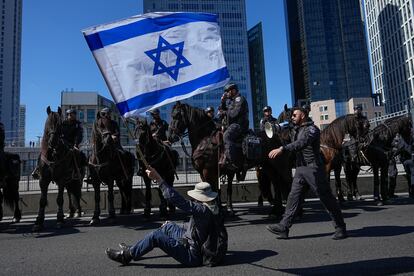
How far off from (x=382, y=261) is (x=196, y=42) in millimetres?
4756

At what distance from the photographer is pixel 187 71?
6.30m

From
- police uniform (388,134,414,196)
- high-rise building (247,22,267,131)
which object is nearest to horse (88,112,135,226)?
police uniform (388,134,414,196)

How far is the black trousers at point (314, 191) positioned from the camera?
6.50m

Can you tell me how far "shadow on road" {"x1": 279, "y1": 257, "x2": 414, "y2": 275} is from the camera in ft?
15.5

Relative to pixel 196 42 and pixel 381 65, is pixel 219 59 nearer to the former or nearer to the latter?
pixel 196 42

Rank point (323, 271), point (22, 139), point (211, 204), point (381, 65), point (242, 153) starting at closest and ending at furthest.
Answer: point (323, 271)
point (211, 204)
point (242, 153)
point (22, 139)
point (381, 65)

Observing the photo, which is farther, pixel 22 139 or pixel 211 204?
pixel 22 139

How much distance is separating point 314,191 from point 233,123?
8.91 feet

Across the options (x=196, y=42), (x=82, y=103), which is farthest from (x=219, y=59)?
(x=82, y=103)

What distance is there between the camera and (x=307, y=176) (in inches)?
260

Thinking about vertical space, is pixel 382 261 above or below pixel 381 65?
below

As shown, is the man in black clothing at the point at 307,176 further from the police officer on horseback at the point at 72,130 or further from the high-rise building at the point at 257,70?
the high-rise building at the point at 257,70

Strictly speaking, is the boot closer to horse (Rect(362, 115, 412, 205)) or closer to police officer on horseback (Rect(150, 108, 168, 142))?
police officer on horseback (Rect(150, 108, 168, 142))

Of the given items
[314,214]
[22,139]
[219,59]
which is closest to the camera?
[219,59]
